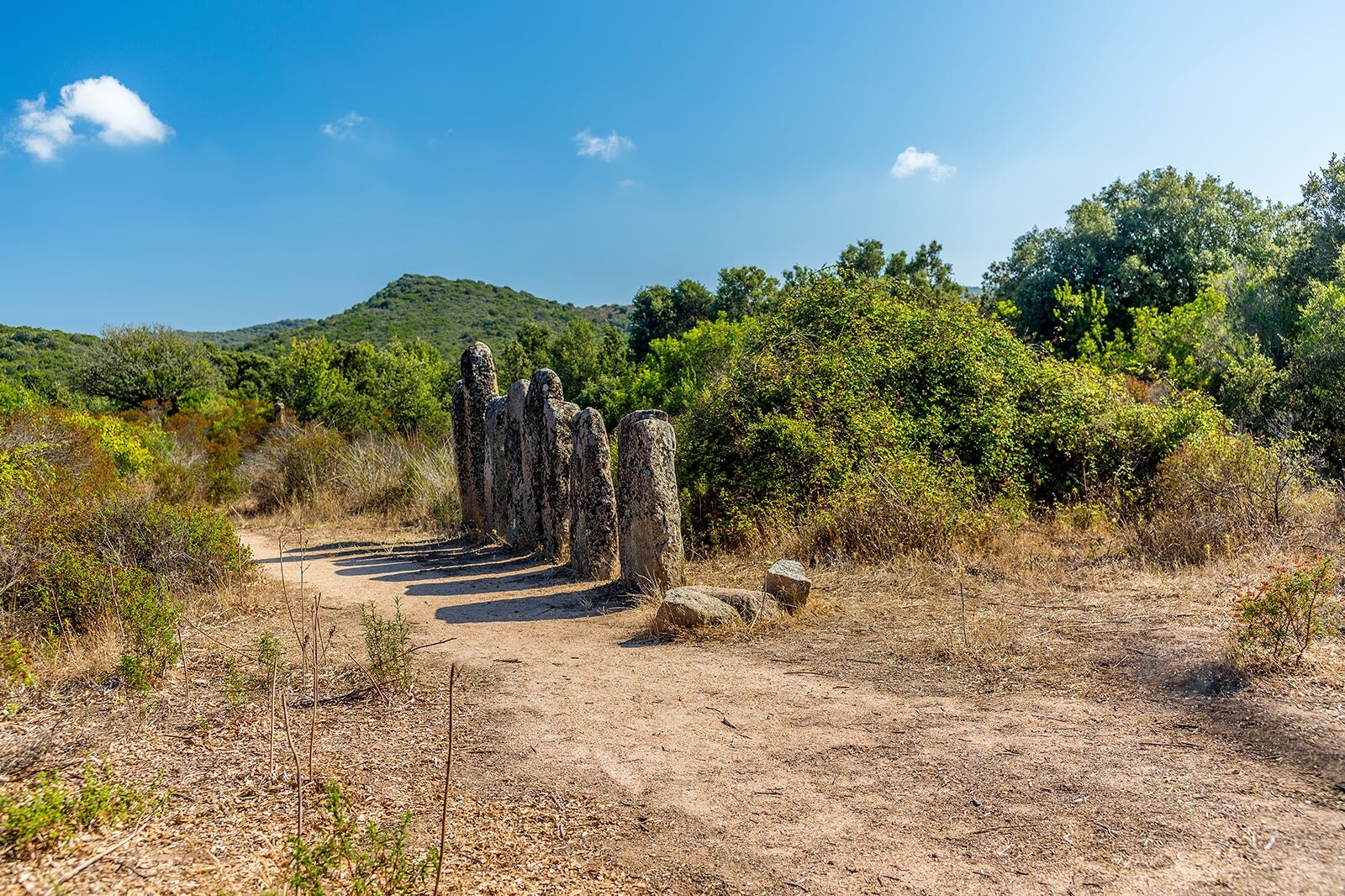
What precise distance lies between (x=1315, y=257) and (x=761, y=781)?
61.4ft

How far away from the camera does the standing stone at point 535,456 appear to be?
1115cm

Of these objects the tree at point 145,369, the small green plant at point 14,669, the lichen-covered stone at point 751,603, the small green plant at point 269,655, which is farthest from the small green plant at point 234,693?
the tree at point 145,369

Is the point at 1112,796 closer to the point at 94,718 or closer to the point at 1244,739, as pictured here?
the point at 1244,739

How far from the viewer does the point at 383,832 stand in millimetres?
3572

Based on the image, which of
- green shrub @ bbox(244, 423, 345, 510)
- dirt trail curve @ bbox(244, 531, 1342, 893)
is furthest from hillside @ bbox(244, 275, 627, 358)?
dirt trail curve @ bbox(244, 531, 1342, 893)

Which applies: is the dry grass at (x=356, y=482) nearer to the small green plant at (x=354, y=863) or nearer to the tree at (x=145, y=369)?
the small green plant at (x=354, y=863)

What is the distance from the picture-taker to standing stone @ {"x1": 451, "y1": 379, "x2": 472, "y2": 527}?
13930 millimetres

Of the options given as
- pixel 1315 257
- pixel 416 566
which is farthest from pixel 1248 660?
pixel 1315 257

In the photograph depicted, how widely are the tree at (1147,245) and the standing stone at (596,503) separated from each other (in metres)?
18.8

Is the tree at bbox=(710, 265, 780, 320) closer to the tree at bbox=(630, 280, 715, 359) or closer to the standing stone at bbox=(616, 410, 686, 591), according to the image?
the tree at bbox=(630, 280, 715, 359)

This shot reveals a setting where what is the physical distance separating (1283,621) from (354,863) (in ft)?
17.2

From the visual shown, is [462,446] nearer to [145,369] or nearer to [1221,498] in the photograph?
[1221,498]

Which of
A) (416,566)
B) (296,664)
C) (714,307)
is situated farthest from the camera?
(714,307)

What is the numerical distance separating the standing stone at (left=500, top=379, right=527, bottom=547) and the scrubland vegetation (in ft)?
8.01
